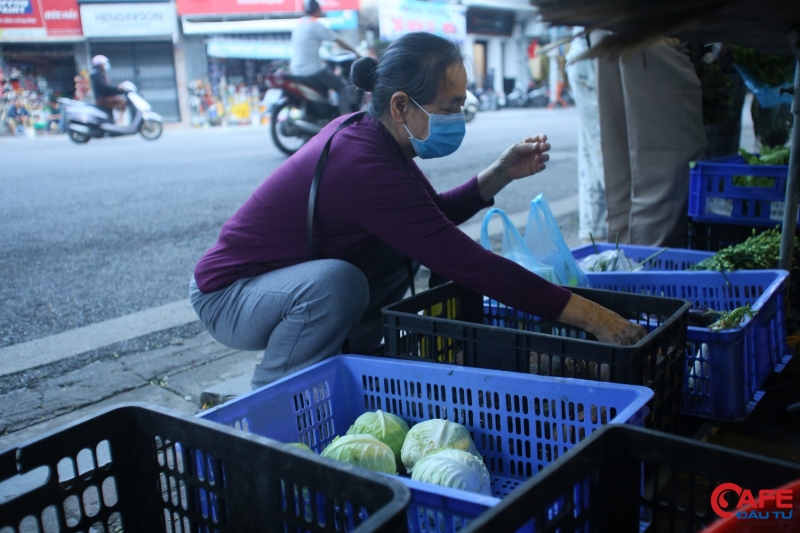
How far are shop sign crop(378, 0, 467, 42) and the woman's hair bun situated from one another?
24106 mm

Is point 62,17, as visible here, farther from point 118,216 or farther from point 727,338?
point 727,338

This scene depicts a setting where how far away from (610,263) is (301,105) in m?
6.74

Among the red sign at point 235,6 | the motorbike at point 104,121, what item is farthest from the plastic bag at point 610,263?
the red sign at point 235,6

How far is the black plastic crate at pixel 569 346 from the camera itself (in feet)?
5.47

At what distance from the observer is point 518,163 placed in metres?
2.57

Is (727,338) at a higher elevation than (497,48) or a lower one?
lower

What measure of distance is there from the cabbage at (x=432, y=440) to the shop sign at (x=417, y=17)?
24950 millimetres

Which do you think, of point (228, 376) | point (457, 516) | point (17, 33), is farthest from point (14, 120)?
point (457, 516)

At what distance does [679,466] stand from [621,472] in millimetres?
102

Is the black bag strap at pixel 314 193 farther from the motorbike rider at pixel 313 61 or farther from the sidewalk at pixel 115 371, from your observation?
the motorbike rider at pixel 313 61

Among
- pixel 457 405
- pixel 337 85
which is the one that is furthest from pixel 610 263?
pixel 337 85

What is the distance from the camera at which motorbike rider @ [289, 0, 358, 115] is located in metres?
8.81

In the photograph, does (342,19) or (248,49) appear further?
(342,19)

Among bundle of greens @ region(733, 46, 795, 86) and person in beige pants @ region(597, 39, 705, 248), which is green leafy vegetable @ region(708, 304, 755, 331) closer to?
person in beige pants @ region(597, 39, 705, 248)
